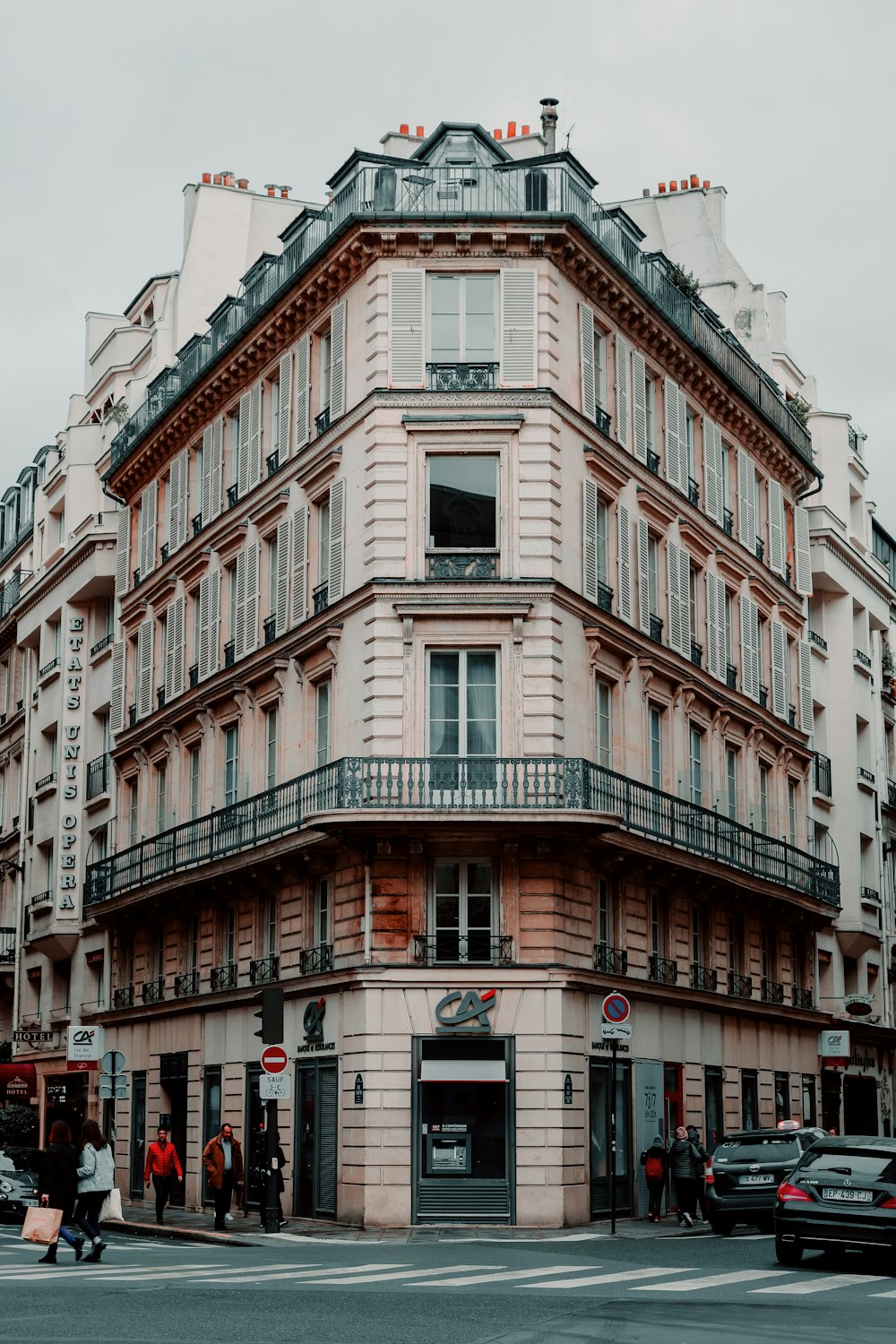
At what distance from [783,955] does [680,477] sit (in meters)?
11.7

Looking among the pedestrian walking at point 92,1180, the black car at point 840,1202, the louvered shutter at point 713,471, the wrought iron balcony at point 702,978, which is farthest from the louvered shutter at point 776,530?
the pedestrian walking at point 92,1180

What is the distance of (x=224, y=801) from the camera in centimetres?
3709

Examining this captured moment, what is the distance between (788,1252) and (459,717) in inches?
471

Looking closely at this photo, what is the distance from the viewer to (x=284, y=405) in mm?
35719

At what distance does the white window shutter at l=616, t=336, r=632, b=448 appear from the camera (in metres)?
34.8

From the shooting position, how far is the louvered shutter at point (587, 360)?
33.2 m

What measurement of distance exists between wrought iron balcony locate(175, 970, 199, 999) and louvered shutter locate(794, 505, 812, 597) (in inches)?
696

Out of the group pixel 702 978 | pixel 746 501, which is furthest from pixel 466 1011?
pixel 746 501

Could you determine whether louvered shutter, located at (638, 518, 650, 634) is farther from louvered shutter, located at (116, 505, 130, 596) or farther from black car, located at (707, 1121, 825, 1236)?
louvered shutter, located at (116, 505, 130, 596)

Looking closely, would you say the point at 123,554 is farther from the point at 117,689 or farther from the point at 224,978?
the point at 224,978

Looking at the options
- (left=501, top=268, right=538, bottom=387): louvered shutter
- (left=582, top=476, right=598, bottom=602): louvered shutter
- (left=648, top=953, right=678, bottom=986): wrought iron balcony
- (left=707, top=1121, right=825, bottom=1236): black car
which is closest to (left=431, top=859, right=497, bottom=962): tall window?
(left=707, top=1121, right=825, bottom=1236): black car

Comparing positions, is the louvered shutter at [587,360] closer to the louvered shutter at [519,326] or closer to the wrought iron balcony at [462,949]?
the louvered shutter at [519,326]

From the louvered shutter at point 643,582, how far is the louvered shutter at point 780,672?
331 inches

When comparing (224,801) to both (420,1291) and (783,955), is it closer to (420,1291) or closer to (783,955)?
(783,955)
